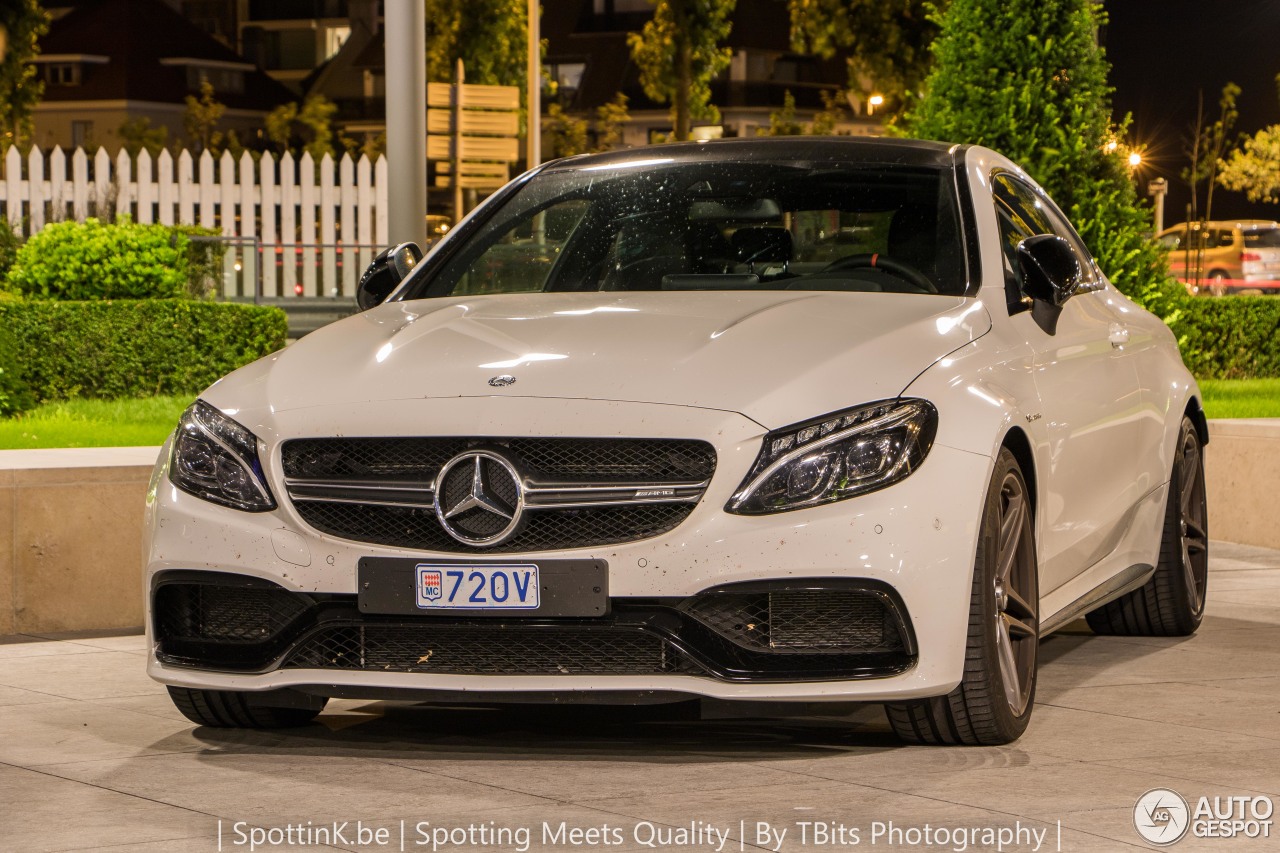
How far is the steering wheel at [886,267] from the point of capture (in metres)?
6.35

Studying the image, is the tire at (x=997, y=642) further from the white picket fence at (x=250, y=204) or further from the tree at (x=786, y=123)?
the tree at (x=786, y=123)

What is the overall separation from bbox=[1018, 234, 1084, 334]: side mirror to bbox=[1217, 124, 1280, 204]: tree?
49.7 m

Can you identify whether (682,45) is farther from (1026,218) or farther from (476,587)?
(476,587)

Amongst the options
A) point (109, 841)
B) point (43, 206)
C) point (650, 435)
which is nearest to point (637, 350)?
point (650, 435)

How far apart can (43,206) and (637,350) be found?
18085mm

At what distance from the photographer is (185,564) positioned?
5.57 meters

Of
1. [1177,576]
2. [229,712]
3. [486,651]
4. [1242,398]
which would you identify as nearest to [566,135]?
[1242,398]

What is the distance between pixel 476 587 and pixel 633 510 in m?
0.41

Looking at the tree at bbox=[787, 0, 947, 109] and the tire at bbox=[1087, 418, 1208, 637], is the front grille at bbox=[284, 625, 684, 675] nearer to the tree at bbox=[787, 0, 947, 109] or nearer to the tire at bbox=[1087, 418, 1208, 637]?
the tire at bbox=[1087, 418, 1208, 637]

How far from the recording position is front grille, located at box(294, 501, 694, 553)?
5.22 meters

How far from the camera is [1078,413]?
646 centimetres

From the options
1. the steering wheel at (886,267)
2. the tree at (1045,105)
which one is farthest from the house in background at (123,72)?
the steering wheel at (886,267)

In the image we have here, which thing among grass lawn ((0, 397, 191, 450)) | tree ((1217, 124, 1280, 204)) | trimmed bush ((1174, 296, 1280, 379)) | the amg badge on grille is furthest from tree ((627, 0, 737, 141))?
the amg badge on grille

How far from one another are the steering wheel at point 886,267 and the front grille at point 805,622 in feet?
4.41
